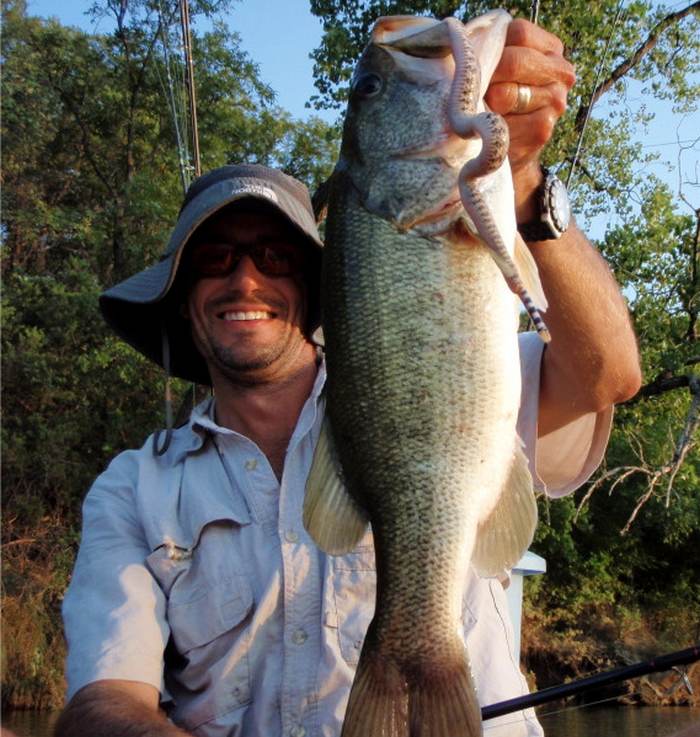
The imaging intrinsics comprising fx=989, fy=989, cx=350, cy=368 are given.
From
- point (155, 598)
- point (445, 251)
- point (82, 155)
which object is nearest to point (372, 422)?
point (445, 251)

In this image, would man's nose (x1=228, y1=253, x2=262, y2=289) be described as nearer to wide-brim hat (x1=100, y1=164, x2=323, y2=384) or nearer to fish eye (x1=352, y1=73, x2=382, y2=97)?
wide-brim hat (x1=100, y1=164, x2=323, y2=384)

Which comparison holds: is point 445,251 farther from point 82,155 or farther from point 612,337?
point 82,155

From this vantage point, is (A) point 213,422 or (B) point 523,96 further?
(A) point 213,422

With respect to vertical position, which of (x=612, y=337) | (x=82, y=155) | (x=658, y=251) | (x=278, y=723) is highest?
(x=82, y=155)

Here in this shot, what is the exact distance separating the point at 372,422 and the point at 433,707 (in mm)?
539

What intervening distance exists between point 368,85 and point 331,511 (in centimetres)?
87

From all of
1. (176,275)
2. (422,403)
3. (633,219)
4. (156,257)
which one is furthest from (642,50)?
(422,403)

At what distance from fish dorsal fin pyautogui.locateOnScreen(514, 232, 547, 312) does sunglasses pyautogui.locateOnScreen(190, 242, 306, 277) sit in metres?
1.12

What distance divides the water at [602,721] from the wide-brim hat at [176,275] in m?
8.34

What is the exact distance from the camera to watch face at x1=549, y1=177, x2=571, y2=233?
218cm

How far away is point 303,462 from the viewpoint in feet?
9.18

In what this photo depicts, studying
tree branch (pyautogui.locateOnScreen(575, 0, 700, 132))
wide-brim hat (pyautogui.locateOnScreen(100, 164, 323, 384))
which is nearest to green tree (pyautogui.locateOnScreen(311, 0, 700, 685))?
tree branch (pyautogui.locateOnScreen(575, 0, 700, 132))

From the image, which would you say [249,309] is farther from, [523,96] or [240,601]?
[523,96]

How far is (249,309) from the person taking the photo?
114 inches
